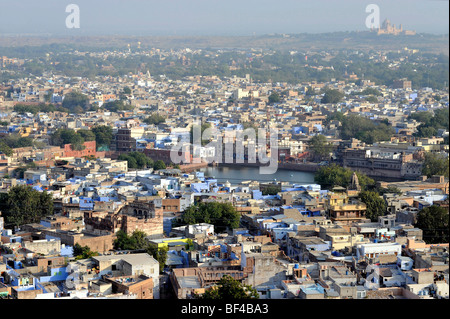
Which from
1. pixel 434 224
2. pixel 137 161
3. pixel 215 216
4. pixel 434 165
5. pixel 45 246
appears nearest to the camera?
pixel 45 246

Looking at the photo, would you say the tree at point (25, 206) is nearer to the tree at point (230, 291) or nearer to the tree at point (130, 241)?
the tree at point (130, 241)

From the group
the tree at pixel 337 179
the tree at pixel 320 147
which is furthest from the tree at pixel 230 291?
the tree at pixel 320 147

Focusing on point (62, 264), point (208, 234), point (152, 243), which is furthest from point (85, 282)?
point (208, 234)

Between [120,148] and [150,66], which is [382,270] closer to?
[120,148]

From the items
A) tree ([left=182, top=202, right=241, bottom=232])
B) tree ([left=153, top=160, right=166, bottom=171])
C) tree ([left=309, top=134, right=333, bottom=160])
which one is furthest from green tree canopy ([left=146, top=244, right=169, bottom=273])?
tree ([left=309, top=134, right=333, bottom=160])

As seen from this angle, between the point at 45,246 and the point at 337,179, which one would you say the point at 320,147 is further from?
the point at 45,246

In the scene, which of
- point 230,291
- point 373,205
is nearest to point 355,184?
point 373,205
